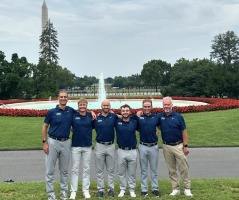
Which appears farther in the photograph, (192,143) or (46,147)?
(192,143)

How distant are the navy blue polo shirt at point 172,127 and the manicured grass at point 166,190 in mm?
1047

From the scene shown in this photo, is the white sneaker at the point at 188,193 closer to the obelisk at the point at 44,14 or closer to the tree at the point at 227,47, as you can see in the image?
the tree at the point at 227,47

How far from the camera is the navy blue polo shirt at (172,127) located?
6547 millimetres

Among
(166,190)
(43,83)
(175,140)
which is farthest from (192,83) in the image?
(175,140)

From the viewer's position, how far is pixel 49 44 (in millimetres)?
60906

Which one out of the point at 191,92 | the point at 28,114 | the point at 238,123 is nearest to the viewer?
the point at 238,123

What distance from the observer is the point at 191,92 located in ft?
132

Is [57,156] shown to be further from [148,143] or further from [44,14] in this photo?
[44,14]

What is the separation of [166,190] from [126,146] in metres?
1.22

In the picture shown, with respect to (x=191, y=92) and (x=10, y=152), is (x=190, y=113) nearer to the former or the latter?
(x=10, y=152)

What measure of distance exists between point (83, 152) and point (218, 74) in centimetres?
3096

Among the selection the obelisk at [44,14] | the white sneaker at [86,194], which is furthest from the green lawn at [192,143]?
the obelisk at [44,14]

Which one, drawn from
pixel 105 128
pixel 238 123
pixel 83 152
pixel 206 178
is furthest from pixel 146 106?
pixel 238 123

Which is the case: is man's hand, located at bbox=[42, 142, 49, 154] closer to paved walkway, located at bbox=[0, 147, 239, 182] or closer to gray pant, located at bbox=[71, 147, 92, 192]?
gray pant, located at bbox=[71, 147, 92, 192]
